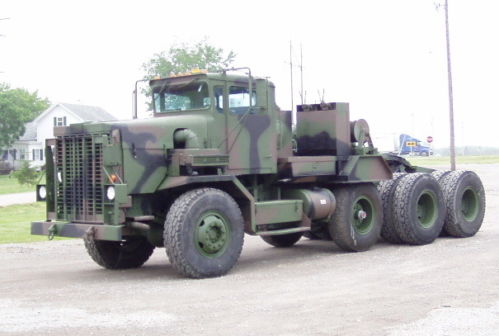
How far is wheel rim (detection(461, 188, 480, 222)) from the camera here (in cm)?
1694

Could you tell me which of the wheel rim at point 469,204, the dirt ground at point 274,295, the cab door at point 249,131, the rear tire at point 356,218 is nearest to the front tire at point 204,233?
the dirt ground at point 274,295

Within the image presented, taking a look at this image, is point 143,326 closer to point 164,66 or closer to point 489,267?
point 489,267

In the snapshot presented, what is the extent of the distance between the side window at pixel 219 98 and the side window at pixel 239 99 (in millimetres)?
154

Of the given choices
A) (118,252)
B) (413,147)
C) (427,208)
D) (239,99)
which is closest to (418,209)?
(427,208)

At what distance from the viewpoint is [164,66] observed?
60906 millimetres

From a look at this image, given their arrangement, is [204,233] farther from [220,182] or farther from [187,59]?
[187,59]

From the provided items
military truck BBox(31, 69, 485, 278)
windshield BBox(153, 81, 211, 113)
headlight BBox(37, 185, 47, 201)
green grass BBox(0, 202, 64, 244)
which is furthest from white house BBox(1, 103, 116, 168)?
headlight BBox(37, 185, 47, 201)

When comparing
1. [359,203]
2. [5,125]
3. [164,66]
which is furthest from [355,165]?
[5,125]

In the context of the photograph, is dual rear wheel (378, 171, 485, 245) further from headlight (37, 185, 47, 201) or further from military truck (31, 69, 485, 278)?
headlight (37, 185, 47, 201)

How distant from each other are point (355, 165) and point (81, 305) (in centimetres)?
653

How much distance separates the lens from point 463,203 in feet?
56.2

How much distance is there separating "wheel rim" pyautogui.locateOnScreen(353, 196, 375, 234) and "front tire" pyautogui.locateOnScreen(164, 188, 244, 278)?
314 cm

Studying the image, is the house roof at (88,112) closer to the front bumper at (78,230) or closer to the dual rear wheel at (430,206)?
the dual rear wheel at (430,206)

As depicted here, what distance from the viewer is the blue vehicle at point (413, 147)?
73.3 m
